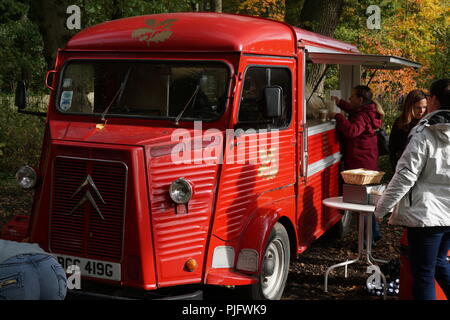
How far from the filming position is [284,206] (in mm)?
5520

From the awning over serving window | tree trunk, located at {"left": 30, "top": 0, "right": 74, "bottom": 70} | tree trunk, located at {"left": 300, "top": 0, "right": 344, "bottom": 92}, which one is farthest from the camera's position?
tree trunk, located at {"left": 300, "top": 0, "right": 344, "bottom": 92}

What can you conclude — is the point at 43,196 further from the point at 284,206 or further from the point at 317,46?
the point at 317,46

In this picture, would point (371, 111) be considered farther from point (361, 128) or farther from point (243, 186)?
point (243, 186)

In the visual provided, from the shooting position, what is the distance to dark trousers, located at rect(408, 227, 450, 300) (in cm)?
417

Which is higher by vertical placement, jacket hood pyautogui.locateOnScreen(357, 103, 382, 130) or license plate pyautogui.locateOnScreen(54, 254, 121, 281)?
jacket hood pyautogui.locateOnScreen(357, 103, 382, 130)

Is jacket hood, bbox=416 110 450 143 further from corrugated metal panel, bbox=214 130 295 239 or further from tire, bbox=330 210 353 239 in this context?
tire, bbox=330 210 353 239

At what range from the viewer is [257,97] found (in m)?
5.15

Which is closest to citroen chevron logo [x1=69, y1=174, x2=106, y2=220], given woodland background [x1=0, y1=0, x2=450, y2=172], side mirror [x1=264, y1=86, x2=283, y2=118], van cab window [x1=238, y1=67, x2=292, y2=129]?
van cab window [x1=238, y1=67, x2=292, y2=129]

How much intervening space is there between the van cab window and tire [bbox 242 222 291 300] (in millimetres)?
946

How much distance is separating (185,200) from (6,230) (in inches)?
70.8

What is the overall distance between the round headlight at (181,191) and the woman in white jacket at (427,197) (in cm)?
148

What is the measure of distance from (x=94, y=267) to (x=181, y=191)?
89 centimetres

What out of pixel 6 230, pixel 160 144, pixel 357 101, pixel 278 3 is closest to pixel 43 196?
pixel 6 230

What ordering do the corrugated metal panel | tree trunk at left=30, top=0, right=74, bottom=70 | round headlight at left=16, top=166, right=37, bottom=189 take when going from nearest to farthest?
the corrugated metal panel < round headlight at left=16, top=166, right=37, bottom=189 < tree trunk at left=30, top=0, right=74, bottom=70
